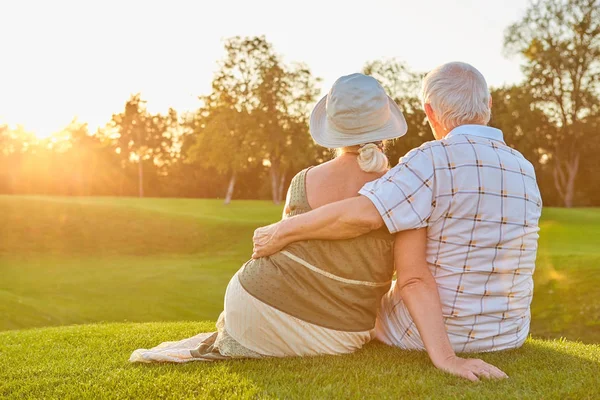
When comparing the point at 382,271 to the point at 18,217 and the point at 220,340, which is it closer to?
the point at 220,340

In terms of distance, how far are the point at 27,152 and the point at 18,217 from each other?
152 feet

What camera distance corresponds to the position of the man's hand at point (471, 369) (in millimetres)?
2891

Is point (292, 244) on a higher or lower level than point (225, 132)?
lower

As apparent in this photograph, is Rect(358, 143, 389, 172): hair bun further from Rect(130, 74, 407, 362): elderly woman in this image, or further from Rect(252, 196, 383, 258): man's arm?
Rect(252, 196, 383, 258): man's arm

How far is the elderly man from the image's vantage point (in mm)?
3131

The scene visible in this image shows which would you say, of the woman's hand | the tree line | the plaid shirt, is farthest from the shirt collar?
the tree line

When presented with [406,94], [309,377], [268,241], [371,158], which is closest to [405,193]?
[371,158]

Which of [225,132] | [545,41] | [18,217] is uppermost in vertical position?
[545,41]

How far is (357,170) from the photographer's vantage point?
3330 millimetres

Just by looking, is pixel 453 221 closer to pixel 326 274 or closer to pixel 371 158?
pixel 371 158

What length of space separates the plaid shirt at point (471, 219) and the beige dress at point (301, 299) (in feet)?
0.81

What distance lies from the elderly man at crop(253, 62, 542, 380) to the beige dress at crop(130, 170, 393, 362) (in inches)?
3.4

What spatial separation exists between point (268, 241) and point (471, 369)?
117 centimetres

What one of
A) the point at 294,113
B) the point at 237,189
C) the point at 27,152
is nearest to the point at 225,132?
the point at 294,113
